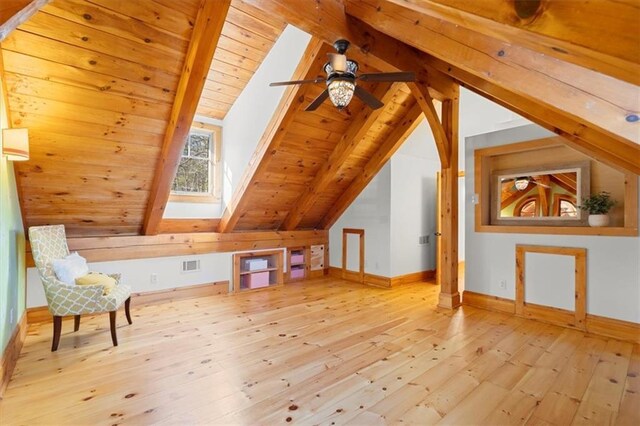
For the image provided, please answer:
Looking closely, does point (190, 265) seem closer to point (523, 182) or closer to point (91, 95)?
point (91, 95)

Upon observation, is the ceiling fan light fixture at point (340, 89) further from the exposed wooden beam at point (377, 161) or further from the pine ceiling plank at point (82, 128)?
the exposed wooden beam at point (377, 161)

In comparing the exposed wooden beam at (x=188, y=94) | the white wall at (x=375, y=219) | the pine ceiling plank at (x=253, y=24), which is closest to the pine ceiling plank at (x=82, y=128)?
the exposed wooden beam at (x=188, y=94)

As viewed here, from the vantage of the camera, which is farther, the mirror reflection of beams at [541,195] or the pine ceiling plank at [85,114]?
the mirror reflection of beams at [541,195]

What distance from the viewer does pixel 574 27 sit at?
28.6 inches

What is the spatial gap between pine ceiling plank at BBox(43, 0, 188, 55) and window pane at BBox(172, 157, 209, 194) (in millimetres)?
2143

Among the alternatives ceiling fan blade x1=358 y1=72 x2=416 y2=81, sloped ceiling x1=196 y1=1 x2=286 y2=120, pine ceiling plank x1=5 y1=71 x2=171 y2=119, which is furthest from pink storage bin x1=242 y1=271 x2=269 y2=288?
ceiling fan blade x1=358 y1=72 x2=416 y2=81

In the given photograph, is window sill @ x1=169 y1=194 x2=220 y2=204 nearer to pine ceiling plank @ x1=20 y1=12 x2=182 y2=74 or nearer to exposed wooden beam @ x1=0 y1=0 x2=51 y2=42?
pine ceiling plank @ x1=20 y1=12 x2=182 y2=74

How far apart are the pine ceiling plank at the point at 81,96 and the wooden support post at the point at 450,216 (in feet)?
10.9

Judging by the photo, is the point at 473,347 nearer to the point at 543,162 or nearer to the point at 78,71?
the point at 543,162

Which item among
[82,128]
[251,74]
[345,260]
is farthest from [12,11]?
[345,260]

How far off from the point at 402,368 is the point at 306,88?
288 centimetres

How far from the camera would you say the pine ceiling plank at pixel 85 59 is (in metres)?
2.21

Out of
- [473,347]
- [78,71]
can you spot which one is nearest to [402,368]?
[473,347]

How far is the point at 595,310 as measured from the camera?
10.4ft
